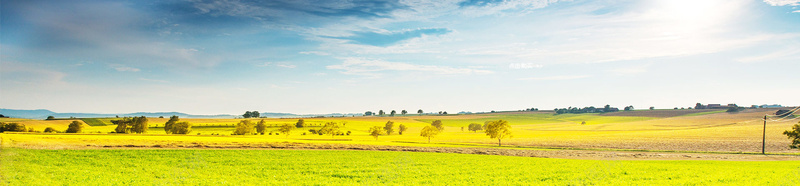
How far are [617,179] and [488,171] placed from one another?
811 centimetres

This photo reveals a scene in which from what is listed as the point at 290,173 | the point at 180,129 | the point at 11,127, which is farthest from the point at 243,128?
the point at 290,173

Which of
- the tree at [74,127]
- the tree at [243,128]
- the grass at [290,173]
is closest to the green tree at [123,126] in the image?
the tree at [74,127]

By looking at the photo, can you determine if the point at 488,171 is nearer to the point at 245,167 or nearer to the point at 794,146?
the point at 245,167

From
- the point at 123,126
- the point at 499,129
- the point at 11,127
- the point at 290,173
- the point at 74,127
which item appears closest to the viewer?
the point at 290,173

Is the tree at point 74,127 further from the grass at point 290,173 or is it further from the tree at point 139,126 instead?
the grass at point 290,173

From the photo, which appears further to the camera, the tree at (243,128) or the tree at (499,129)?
the tree at (243,128)

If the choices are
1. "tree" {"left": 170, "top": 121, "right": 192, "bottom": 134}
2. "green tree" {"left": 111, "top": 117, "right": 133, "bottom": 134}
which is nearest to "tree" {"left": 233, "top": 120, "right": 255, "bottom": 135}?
"tree" {"left": 170, "top": 121, "right": 192, "bottom": 134}

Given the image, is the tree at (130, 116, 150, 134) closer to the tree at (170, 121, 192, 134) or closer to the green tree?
the green tree

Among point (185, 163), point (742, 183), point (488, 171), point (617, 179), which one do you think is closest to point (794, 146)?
point (742, 183)

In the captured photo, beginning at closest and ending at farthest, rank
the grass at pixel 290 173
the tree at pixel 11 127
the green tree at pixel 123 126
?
the grass at pixel 290 173, the tree at pixel 11 127, the green tree at pixel 123 126

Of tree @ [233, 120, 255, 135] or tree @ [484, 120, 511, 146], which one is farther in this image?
tree @ [233, 120, 255, 135]

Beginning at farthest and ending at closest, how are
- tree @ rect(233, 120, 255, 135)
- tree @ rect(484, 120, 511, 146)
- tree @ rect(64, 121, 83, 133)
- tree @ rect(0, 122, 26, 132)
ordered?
tree @ rect(233, 120, 255, 135) < tree @ rect(64, 121, 83, 133) < tree @ rect(484, 120, 511, 146) < tree @ rect(0, 122, 26, 132)

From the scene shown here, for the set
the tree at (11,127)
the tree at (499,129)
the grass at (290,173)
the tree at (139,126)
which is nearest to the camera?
the grass at (290,173)

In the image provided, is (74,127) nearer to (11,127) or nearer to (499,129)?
(11,127)
